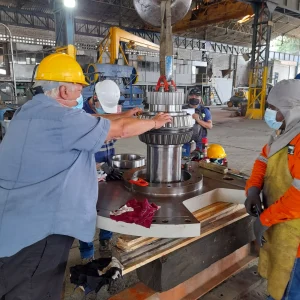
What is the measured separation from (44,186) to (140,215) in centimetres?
41

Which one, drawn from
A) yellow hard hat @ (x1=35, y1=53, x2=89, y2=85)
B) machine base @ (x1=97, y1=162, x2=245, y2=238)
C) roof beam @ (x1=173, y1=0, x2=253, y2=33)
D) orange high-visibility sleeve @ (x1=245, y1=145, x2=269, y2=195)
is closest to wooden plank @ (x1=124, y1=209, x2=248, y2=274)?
machine base @ (x1=97, y1=162, x2=245, y2=238)

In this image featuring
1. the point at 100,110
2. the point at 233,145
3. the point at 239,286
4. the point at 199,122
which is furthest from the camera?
the point at 233,145

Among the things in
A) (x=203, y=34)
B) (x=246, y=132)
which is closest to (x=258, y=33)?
(x=246, y=132)

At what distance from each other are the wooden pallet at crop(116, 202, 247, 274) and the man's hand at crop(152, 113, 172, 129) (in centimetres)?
50

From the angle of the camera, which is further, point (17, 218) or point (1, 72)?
point (1, 72)

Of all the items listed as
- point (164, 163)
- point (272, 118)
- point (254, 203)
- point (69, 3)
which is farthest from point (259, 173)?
point (69, 3)

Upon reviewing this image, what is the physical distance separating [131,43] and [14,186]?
911cm

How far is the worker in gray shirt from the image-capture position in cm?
113

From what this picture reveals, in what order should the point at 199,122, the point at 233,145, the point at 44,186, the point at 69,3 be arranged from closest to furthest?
the point at 44,186 → the point at 199,122 → the point at 69,3 → the point at 233,145

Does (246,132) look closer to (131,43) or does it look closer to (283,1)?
(131,43)

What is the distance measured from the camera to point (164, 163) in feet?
5.08

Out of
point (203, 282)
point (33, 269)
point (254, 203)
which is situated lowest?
point (203, 282)

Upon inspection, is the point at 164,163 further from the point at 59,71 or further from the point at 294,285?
the point at 294,285

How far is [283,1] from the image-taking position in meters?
10.3
